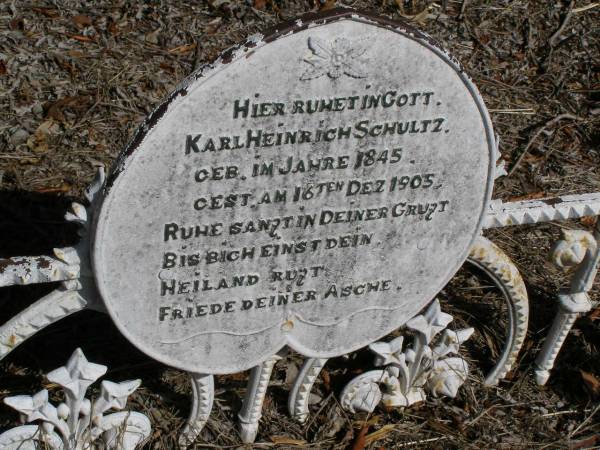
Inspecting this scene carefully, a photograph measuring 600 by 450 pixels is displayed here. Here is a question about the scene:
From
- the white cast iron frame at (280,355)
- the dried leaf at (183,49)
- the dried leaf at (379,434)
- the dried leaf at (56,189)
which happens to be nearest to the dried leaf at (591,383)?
the white cast iron frame at (280,355)

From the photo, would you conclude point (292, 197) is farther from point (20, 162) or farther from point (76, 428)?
point (20, 162)

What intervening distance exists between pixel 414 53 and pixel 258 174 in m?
0.49

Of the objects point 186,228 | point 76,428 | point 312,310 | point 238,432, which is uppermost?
point 186,228

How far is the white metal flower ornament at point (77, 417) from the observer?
2.51 m

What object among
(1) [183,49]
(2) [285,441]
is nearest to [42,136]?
(1) [183,49]

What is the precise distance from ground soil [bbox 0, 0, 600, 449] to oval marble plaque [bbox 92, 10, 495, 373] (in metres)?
0.53

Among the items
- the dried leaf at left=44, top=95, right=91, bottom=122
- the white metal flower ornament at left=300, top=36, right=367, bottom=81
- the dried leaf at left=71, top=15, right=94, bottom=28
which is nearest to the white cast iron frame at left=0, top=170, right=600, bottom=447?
the white metal flower ornament at left=300, top=36, right=367, bottom=81

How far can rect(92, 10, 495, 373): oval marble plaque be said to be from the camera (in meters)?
2.17

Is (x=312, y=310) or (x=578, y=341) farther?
(x=578, y=341)

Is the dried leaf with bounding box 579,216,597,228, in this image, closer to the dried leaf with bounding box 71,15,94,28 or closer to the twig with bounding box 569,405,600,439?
the twig with bounding box 569,405,600,439

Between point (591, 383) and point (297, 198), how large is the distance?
160 cm

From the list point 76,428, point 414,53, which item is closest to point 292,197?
point 414,53

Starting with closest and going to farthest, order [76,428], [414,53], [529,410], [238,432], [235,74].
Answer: [235,74]
[414,53]
[76,428]
[238,432]
[529,410]

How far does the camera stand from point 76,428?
2.68 metres
